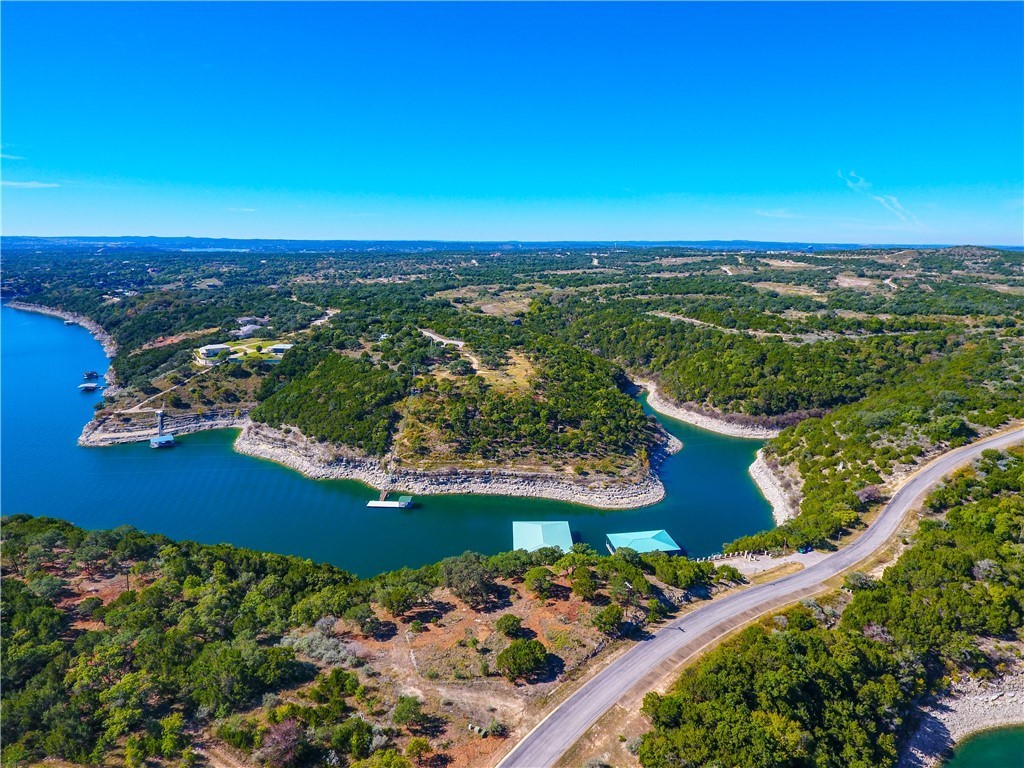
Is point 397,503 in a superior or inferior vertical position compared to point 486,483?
inferior

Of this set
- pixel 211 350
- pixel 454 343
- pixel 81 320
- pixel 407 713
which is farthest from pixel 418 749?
pixel 81 320

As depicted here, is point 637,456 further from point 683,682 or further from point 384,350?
point 384,350

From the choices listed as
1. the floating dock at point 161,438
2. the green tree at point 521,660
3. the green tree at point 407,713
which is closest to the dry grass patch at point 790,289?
the green tree at point 521,660

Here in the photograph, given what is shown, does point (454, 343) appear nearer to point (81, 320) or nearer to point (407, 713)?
point (407, 713)

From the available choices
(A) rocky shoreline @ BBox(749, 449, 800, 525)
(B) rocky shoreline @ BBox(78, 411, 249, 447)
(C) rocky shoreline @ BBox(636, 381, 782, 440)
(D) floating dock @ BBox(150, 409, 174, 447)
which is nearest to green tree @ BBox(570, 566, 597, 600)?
(A) rocky shoreline @ BBox(749, 449, 800, 525)

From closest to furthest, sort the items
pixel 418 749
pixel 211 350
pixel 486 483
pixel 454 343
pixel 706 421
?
pixel 418 749, pixel 486 483, pixel 706 421, pixel 211 350, pixel 454 343

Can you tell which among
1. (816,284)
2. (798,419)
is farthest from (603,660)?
(816,284)

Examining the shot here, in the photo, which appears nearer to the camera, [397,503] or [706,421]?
[397,503]
